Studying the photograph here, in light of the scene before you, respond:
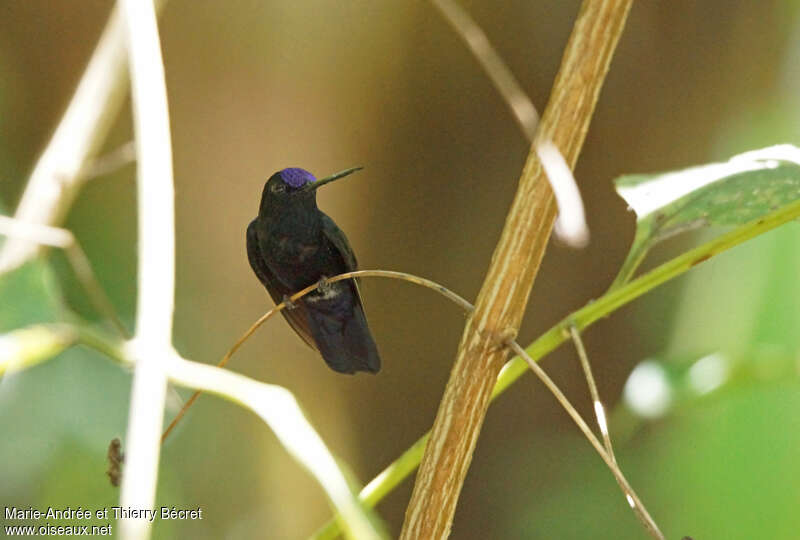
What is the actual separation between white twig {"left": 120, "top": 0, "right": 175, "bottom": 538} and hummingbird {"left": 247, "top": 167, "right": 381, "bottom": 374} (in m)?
0.78

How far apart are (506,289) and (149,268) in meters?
0.26

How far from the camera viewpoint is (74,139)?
707mm

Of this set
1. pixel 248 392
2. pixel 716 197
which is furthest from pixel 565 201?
pixel 716 197

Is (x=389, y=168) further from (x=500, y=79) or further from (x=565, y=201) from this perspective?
(x=565, y=201)

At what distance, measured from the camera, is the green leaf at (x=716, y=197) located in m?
0.72

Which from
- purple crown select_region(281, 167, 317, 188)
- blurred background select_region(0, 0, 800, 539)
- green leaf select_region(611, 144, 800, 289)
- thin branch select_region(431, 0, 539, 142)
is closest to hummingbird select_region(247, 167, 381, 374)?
purple crown select_region(281, 167, 317, 188)

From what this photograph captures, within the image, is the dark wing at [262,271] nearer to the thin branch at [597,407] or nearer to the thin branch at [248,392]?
the thin branch at [597,407]

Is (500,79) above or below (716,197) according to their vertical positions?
above

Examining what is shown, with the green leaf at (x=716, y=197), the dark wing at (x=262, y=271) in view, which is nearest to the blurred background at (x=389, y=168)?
the dark wing at (x=262, y=271)

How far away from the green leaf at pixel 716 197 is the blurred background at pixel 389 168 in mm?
995

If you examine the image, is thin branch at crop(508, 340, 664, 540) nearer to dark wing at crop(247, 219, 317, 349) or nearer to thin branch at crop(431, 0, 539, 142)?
thin branch at crop(431, 0, 539, 142)

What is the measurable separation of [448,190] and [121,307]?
779 mm

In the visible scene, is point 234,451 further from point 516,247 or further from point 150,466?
point 150,466

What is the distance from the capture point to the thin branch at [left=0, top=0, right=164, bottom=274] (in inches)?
24.6
